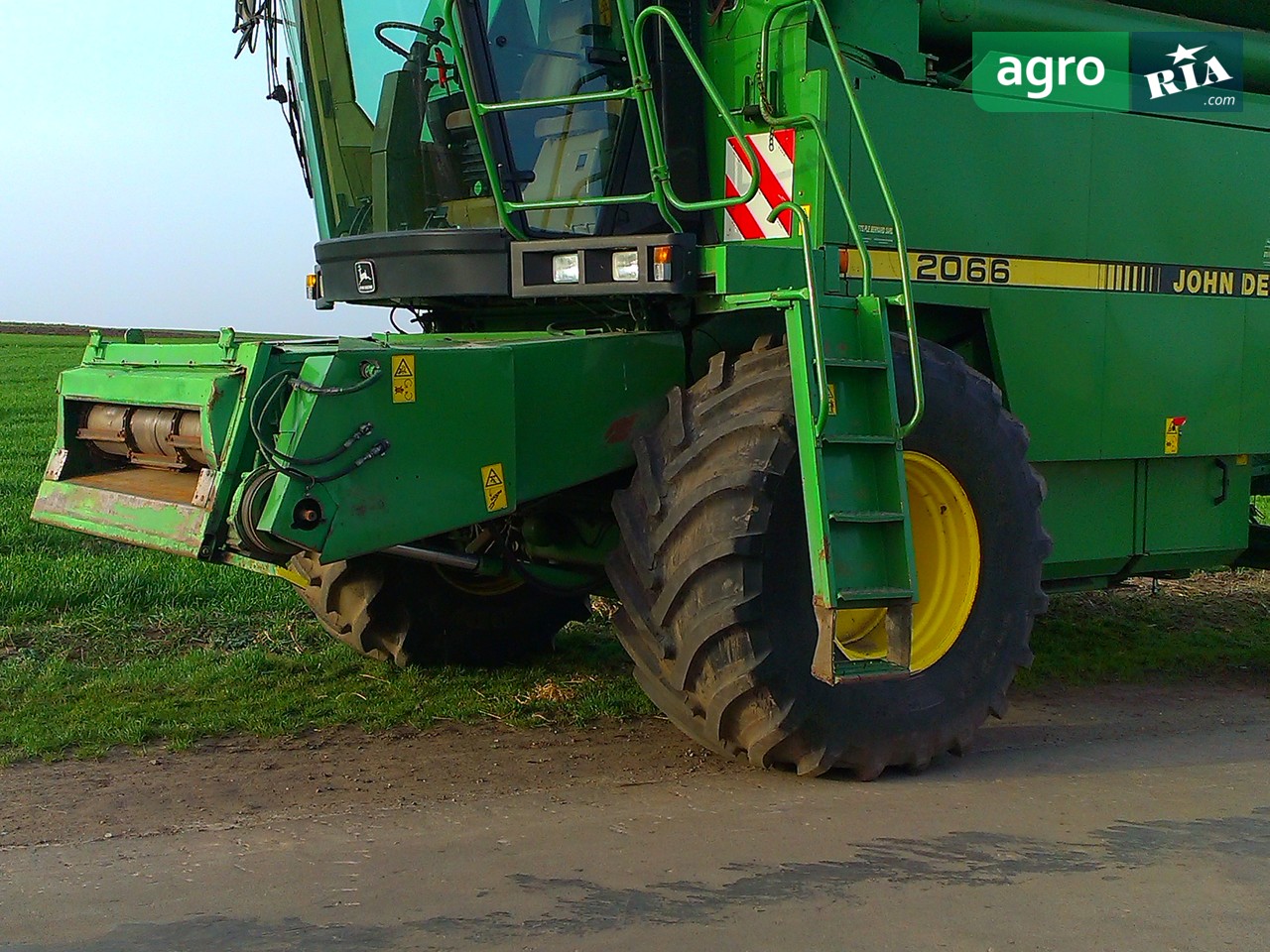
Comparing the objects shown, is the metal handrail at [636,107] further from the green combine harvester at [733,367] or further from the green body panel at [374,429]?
the green body panel at [374,429]

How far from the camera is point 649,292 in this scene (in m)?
4.63

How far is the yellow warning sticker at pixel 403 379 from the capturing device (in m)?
4.14

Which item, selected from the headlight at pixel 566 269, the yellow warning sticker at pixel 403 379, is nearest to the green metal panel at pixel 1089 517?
the headlight at pixel 566 269

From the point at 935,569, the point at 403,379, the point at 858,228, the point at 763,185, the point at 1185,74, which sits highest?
the point at 1185,74

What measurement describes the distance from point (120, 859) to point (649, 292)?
2.34 m

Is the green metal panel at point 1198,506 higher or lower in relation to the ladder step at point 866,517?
lower

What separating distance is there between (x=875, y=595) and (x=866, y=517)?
235 mm

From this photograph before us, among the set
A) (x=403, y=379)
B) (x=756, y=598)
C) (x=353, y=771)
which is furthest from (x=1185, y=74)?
(x=353, y=771)

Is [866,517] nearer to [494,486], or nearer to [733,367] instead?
[733,367]

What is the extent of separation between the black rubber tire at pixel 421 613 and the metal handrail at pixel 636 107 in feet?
5.07

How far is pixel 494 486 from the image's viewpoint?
436 cm

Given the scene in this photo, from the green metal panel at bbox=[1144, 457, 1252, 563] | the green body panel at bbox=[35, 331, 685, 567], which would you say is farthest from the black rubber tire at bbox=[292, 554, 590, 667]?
the green metal panel at bbox=[1144, 457, 1252, 563]

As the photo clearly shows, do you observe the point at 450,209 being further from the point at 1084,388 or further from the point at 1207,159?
the point at 1207,159

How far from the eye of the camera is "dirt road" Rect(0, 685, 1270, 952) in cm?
316
